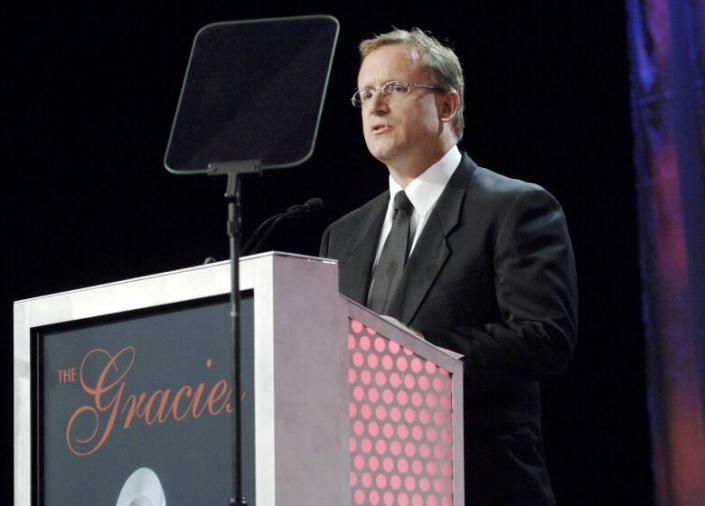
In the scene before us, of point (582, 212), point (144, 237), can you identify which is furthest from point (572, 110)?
point (144, 237)

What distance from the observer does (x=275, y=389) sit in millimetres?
1854

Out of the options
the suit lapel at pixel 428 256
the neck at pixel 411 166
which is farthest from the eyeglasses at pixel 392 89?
the suit lapel at pixel 428 256

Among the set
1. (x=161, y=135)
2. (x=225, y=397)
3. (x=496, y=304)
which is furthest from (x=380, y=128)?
(x=161, y=135)

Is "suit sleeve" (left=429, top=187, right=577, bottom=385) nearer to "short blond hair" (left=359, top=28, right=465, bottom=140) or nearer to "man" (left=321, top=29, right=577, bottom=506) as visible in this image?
"man" (left=321, top=29, right=577, bottom=506)

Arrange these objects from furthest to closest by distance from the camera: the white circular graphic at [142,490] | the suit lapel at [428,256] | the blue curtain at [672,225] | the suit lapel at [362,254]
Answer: the blue curtain at [672,225] < the suit lapel at [362,254] < the suit lapel at [428,256] < the white circular graphic at [142,490]

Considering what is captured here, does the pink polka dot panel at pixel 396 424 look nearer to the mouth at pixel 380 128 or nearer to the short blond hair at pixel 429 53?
the mouth at pixel 380 128

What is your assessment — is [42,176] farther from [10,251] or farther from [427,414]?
[427,414]

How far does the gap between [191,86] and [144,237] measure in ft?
9.10

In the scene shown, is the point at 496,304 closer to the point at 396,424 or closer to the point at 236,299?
the point at 396,424

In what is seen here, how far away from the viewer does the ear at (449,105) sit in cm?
317

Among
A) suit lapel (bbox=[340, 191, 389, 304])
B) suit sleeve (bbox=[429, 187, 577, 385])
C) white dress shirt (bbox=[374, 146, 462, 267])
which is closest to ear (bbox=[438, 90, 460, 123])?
white dress shirt (bbox=[374, 146, 462, 267])

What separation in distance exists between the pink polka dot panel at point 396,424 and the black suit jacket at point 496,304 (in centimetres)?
38

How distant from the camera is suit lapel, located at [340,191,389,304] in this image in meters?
2.95

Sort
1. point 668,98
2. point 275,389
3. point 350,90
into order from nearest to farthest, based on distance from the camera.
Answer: point 275,389, point 668,98, point 350,90
